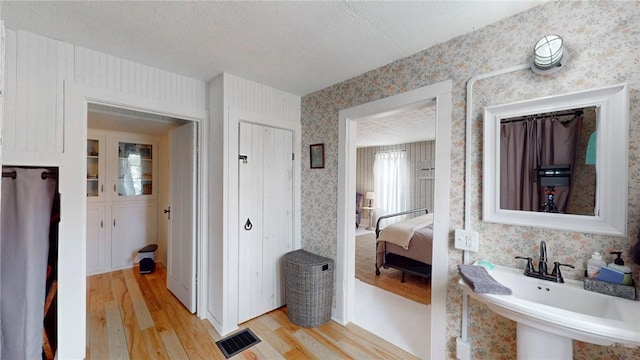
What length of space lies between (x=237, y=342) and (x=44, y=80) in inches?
93.8

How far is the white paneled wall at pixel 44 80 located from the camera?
159cm

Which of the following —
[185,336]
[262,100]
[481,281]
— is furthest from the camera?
[262,100]

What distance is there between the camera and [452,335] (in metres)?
1.72

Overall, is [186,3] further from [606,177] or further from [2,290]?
[606,177]

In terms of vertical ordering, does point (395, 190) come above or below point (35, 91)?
below

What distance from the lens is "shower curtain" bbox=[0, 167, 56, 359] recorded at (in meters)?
1.63

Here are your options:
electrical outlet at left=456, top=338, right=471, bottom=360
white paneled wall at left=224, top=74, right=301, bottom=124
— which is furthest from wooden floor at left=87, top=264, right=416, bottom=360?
white paneled wall at left=224, top=74, right=301, bottom=124

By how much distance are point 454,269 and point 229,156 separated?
6.54 ft

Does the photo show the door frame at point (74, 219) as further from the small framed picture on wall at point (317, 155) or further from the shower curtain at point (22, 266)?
the small framed picture on wall at point (317, 155)

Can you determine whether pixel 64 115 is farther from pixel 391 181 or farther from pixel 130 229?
pixel 391 181

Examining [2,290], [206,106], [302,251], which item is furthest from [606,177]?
[2,290]

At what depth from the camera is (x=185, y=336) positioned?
7.10ft

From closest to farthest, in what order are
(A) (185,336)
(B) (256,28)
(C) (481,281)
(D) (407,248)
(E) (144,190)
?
(C) (481,281) < (B) (256,28) < (A) (185,336) < (D) (407,248) < (E) (144,190)

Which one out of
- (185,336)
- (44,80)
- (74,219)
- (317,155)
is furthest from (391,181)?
(44,80)
